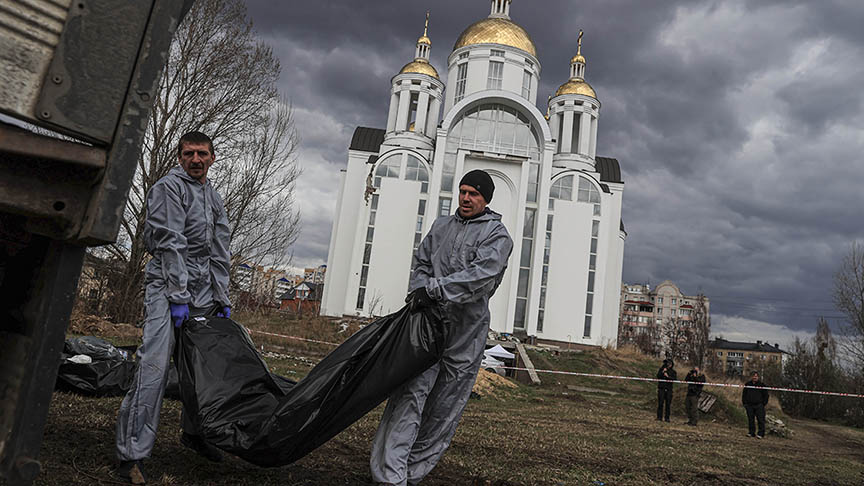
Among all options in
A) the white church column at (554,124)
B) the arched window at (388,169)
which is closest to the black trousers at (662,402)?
the arched window at (388,169)

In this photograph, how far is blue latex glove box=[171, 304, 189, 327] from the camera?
11.0ft

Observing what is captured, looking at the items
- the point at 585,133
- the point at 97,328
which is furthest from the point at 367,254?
the point at 97,328

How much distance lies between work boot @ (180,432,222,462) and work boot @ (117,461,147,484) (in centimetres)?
53

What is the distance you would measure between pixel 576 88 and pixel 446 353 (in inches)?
1431

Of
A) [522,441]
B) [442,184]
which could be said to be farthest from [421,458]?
[442,184]

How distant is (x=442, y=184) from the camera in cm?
3086

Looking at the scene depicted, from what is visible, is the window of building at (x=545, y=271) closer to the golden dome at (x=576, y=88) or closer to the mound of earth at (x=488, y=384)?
the golden dome at (x=576, y=88)

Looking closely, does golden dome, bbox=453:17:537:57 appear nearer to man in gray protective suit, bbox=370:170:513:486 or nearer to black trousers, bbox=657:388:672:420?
black trousers, bbox=657:388:672:420

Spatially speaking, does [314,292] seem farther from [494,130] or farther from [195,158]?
[195,158]

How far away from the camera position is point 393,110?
1451 inches

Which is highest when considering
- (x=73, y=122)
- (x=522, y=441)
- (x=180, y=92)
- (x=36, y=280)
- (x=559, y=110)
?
(x=559, y=110)

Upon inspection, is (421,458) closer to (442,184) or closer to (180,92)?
(180,92)

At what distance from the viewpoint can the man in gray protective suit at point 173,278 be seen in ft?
10.4

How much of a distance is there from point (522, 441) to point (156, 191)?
4621 mm
